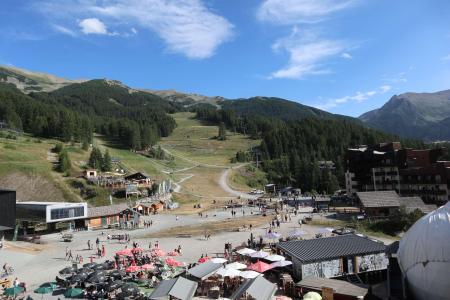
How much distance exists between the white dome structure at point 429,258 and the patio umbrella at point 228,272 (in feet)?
35.4

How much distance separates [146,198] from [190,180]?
29893 mm

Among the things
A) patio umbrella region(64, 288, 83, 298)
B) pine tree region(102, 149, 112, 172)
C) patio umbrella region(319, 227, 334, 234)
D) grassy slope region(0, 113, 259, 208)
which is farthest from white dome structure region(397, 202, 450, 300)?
pine tree region(102, 149, 112, 172)

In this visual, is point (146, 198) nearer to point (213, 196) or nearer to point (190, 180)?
point (213, 196)

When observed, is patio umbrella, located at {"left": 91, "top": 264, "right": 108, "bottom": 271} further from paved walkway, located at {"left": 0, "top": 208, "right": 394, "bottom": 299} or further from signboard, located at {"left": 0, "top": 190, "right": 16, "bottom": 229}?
signboard, located at {"left": 0, "top": 190, "right": 16, "bottom": 229}

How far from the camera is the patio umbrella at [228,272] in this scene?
28.5 meters

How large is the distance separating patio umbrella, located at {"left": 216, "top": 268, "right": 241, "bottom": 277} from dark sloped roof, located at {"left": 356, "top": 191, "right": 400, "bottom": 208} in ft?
119

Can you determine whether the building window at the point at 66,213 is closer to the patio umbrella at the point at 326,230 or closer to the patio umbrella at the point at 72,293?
the patio umbrella at the point at 326,230

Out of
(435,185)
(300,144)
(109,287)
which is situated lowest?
(109,287)

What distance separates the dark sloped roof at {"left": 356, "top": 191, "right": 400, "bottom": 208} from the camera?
59500 mm

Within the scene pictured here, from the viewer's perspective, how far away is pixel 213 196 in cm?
10169

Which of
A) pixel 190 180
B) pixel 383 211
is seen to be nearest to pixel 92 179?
pixel 190 180

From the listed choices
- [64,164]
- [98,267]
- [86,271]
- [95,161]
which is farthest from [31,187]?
[86,271]

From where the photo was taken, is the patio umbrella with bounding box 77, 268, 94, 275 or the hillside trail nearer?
the patio umbrella with bounding box 77, 268, 94, 275

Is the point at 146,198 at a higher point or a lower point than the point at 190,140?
lower
